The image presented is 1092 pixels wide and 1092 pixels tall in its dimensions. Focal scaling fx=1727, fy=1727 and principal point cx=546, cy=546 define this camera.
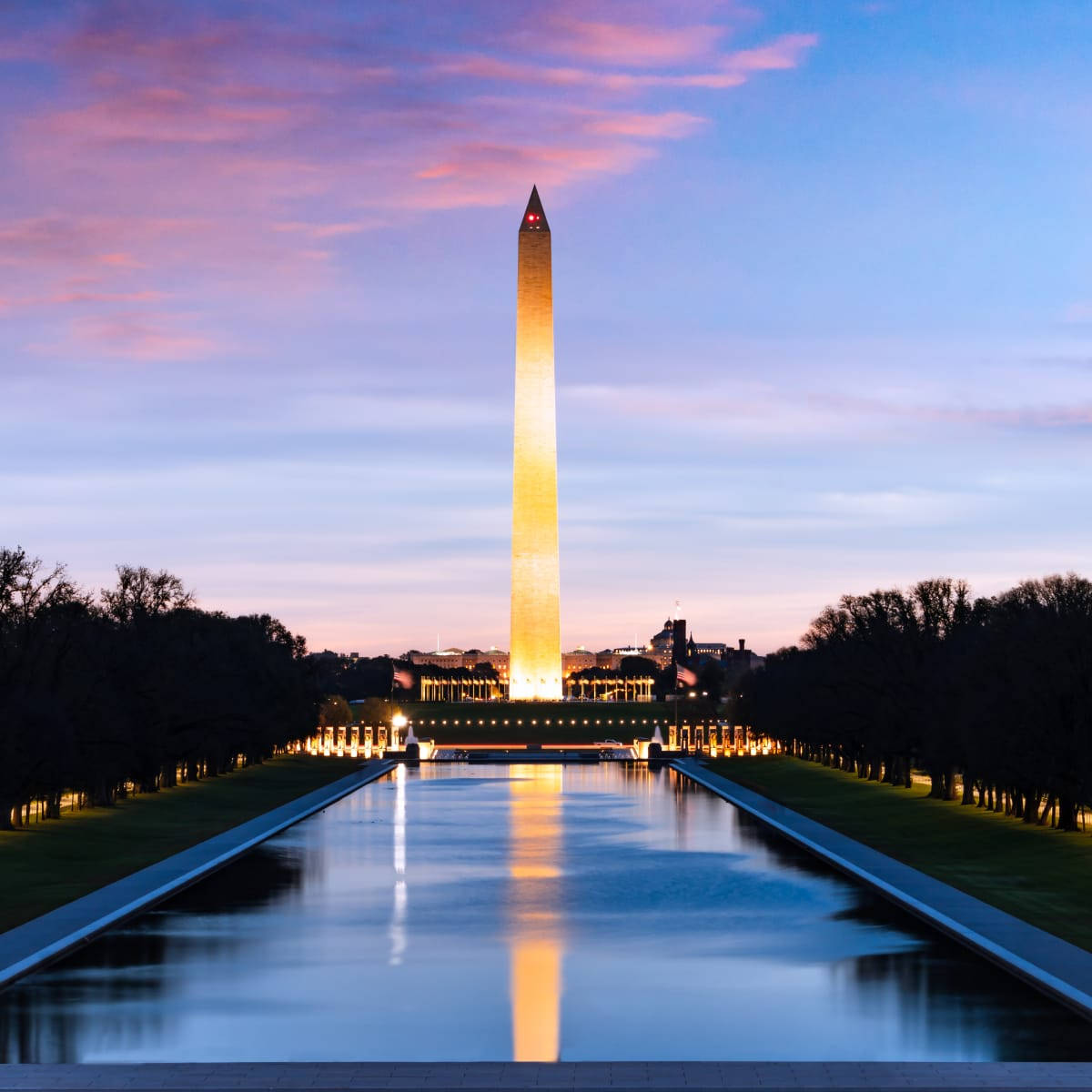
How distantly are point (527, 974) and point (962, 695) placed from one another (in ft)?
97.9

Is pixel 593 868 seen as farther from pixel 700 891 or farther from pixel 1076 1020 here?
pixel 1076 1020

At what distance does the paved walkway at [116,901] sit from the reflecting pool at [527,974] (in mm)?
349

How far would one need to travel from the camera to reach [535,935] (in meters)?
25.6

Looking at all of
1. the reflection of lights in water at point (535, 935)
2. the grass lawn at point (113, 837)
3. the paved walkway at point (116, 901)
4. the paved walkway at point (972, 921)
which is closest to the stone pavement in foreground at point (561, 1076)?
the reflection of lights in water at point (535, 935)

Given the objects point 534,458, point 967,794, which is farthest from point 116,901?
point 534,458

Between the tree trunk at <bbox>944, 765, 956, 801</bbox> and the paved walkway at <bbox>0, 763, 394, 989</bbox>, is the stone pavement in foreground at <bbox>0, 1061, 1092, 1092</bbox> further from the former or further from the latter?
the tree trunk at <bbox>944, 765, 956, 801</bbox>

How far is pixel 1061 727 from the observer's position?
42.6 metres

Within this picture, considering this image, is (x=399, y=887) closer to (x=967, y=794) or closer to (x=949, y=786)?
(x=967, y=794)

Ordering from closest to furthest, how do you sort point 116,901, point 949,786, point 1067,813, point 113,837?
point 116,901
point 113,837
point 1067,813
point 949,786

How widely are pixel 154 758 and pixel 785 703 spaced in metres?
41.9

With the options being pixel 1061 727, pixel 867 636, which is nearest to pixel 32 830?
pixel 1061 727

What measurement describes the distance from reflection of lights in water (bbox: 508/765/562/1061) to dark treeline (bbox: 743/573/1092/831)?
11912mm

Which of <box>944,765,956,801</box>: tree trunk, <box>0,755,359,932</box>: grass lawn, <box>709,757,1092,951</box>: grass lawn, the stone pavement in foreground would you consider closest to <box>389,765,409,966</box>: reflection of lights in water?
<box>0,755,359,932</box>: grass lawn

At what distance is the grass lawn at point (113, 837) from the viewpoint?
30969mm
